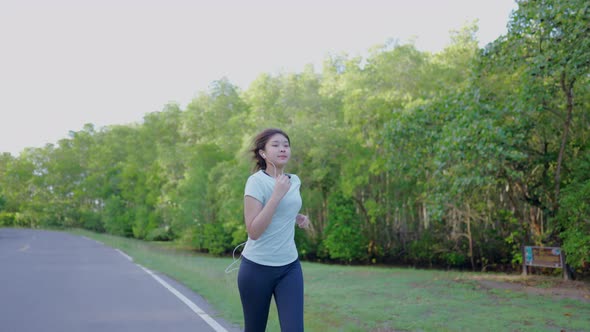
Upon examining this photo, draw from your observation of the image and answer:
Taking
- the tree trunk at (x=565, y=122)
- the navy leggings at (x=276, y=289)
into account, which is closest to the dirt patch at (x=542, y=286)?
the tree trunk at (x=565, y=122)

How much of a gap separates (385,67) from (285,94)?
1050 cm

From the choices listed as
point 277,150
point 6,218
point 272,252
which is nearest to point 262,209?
point 272,252

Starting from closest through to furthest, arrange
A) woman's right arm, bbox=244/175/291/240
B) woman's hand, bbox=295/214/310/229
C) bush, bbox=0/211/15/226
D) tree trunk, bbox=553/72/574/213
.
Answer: woman's right arm, bbox=244/175/291/240 < woman's hand, bbox=295/214/310/229 < tree trunk, bbox=553/72/574/213 < bush, bbox=0/211/15/226

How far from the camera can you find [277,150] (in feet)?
11.2

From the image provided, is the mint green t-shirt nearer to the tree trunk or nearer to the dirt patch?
the dirt patch

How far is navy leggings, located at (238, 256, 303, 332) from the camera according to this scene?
3334 millimetres

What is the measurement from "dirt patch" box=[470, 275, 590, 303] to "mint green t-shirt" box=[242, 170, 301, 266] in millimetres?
9466

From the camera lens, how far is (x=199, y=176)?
36625 mm

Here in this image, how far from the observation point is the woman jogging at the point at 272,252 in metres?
3.26

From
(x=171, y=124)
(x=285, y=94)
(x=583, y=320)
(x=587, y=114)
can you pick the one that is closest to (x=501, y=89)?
(x=587, y=114)

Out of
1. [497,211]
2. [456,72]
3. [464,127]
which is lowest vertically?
[497,211]

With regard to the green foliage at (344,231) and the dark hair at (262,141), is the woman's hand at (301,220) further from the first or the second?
the green foliage at (344,231)

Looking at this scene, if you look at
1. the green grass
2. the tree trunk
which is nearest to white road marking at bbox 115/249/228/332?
the green grass

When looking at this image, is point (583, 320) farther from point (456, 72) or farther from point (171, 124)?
point (171, 124)
